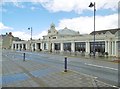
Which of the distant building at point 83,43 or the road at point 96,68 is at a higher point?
the distant building at point 83,43

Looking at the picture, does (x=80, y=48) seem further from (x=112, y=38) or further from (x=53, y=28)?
(x=53, y=28)

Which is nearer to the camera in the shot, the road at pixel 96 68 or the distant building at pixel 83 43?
the road at pixel 96 68

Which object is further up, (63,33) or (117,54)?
(63,33)

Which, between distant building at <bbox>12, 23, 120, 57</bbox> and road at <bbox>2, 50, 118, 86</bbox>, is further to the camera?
distant building at <bbox>12, 23, 120, 57</bbox>

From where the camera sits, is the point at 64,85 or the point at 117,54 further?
the point at 117,54

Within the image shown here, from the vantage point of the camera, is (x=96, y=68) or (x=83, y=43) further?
(x=83, y=43)

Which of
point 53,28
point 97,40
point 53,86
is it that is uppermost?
point 53,28

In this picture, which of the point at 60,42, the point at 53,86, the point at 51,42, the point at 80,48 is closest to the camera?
the point at 53,86

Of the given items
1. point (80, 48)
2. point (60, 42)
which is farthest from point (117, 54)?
point (60, 42)

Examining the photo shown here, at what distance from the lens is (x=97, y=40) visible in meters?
47.8

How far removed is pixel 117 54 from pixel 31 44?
5869cm

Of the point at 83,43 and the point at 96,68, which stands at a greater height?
the point at 83,43

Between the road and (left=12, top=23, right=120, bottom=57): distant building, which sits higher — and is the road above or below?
below

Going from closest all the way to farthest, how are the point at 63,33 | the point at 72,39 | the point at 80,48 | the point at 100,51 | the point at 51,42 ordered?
the point at 100,51, the point at 80,48, the point at 72,39, the point at 51,42, the point at 63,33
